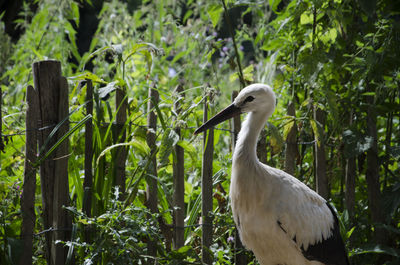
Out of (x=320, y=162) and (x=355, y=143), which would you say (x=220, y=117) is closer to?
(x=320, y=162)

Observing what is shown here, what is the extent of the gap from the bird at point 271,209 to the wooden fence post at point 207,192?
7.1 inches

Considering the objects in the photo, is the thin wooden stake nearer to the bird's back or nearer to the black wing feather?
the bird's back

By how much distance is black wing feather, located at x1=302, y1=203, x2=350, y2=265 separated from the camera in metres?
2.85

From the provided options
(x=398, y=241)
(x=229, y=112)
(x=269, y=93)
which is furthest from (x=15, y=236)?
(x=398, y=241)

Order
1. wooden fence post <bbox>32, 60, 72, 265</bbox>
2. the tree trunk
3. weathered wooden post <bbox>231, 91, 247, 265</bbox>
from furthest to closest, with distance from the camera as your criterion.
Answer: the tree trunk → weathered wooden post <bbox>231, 91, 247, 265</bbox> → wooden fence post <bbox>32, 60, 72, 265</bbox>

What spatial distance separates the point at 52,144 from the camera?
8.93 ft

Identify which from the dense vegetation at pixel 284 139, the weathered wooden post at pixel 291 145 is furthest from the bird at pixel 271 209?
the weathered wooden post at pixel 291 145

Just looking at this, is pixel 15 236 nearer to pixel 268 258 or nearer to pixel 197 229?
pixel 197 229

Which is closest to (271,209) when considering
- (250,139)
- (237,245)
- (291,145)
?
(250,139)

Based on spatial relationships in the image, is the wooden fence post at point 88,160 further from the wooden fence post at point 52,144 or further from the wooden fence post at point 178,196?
the wooden fence post at point 178,196

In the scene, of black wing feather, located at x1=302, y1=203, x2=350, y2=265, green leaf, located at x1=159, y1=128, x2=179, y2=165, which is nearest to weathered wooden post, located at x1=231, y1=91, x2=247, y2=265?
black wing feather, located at x1=302, y1=203, x2=350, y2=265

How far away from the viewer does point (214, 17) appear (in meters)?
3.22

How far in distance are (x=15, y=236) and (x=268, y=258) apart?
139cm

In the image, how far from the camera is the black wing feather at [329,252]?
9.35ft
